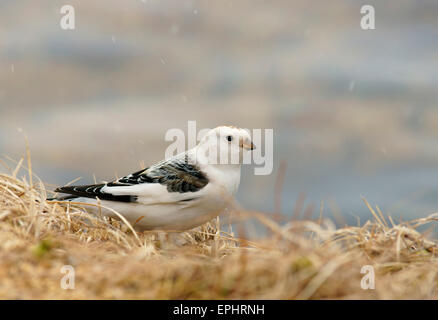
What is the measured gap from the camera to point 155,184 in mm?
3990

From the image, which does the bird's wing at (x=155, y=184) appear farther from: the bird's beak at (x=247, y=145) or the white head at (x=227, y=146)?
the bird's beak at (x=247, y=145)

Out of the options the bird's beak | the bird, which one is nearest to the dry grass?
the bird

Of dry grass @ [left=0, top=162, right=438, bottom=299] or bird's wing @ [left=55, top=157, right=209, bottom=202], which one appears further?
bird's wing @ [left=55, top=157, right=209, bottom=202]

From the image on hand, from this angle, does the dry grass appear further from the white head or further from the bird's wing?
the white head

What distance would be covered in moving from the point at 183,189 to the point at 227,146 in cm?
58

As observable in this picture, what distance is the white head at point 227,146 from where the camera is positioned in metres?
3.99

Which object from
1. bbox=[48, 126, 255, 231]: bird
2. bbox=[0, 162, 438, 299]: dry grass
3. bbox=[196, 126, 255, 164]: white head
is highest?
bbox=[196, 126, 255, 164]: white head

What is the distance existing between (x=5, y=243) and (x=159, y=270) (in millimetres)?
1070

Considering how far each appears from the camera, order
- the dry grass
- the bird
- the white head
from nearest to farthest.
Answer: the dry grass < the bird < the white head

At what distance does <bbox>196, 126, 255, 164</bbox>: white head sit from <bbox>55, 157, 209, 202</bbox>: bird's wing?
20 cm

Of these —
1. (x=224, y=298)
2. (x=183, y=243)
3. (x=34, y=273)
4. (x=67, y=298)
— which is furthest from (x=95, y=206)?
(x=224, y=298)

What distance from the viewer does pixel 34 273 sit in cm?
249

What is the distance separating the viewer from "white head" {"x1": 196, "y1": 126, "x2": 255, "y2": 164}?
3988 millimetres
